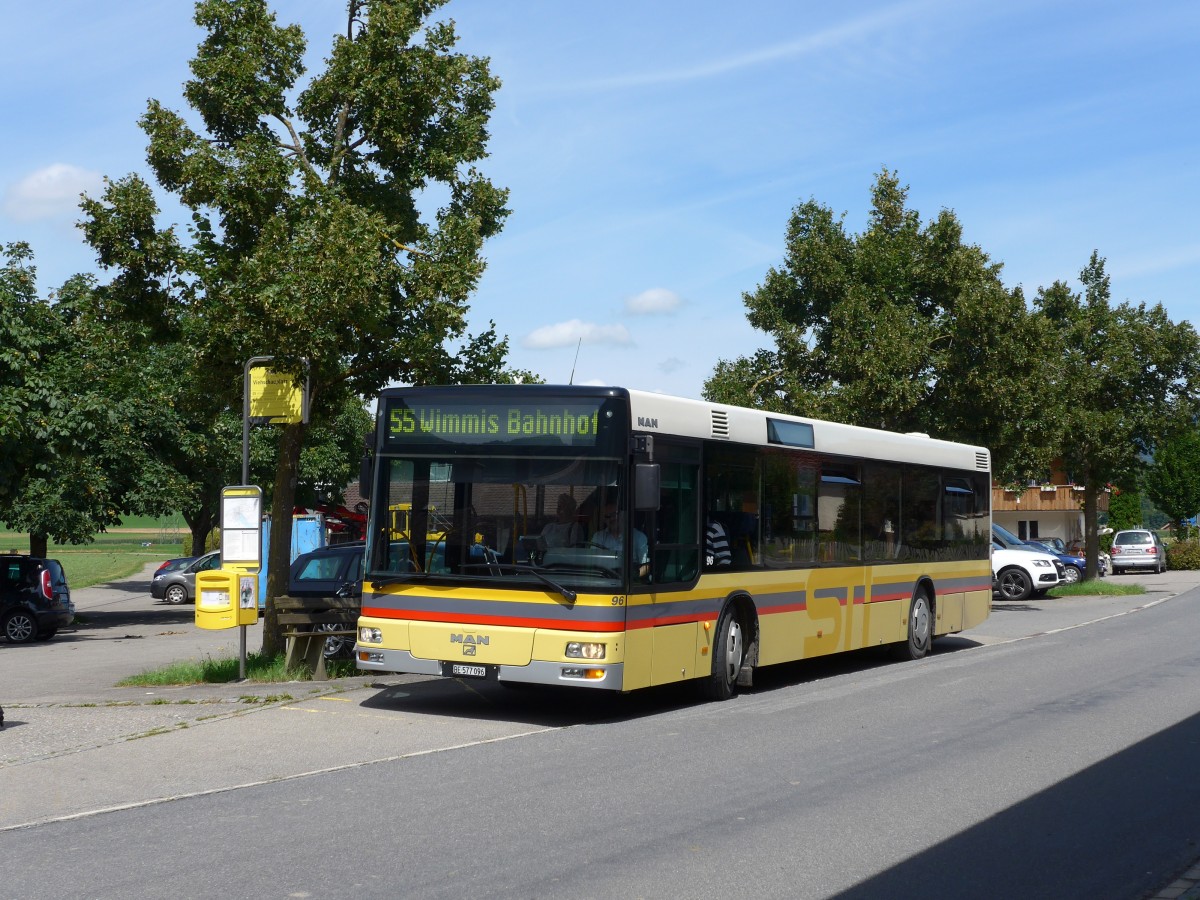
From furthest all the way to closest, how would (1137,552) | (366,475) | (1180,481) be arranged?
(1180,481), (1137,552), (366,475)

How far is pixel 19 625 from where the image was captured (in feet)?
87.2

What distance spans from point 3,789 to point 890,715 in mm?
7154

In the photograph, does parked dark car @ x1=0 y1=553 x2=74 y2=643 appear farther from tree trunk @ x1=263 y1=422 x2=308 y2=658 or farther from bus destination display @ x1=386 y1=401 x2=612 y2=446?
bus destination display @ x1=386 y1=401 x2=612 y2=446

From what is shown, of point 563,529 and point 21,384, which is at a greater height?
point 21,384

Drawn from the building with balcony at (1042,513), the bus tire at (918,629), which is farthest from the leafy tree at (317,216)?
the building with balcony at (1042,513)

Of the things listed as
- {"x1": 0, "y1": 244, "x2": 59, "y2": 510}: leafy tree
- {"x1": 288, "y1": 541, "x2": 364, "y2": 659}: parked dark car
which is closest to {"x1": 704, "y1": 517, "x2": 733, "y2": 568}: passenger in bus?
{"x1": 288, "y1": 541, "x2": 364, "y2": 659}: parked dark car

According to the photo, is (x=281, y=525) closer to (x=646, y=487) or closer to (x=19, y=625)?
(x=646, y=487)

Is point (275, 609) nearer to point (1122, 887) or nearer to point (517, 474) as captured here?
point (517, 474)

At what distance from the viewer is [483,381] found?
16156 millimetres

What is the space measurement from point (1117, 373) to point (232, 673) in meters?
28.4

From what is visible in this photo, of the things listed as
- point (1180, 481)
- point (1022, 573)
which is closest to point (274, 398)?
point (1022, 573)

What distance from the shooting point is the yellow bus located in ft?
37.2

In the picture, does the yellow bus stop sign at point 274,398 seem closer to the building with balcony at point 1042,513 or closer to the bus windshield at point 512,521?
the bus windshield at point 512,521

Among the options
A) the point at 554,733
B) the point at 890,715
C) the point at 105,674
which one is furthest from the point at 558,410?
the point at 105,674
